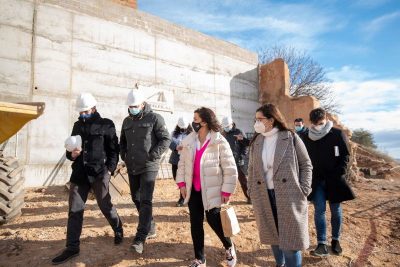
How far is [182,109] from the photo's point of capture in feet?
32.8

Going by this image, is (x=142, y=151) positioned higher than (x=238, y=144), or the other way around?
(x=238, y=144)

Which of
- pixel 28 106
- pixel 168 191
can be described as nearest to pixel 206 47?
pixel 168 191

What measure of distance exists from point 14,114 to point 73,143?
2.59 feet

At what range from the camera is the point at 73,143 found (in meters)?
3.37

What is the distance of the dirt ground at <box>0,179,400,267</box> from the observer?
143 inches

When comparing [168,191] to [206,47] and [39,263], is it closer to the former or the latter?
[39,263]

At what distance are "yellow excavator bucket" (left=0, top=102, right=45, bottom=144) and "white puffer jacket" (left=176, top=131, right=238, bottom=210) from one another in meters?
1.86

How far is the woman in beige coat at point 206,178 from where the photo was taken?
326 centimetres

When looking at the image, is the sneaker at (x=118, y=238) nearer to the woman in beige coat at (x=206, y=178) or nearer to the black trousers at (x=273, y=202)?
the woman in beige coat at (x=206, y=178)

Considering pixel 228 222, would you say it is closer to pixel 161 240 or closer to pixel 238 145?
pixel 161 240

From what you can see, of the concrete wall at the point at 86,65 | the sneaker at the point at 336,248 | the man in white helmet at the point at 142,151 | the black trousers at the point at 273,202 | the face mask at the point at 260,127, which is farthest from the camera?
A: the concrete wall at the point at 86,65

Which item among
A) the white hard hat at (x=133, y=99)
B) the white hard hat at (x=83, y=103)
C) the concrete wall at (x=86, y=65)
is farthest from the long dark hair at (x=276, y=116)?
the concrete wall at (x=86, y=65)

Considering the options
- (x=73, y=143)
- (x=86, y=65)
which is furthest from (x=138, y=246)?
(x=86, y=65)

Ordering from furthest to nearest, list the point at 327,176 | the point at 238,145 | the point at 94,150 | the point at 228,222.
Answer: the point at 238,145
the point at 327,176
the point at 94,150
the point at 228,222
